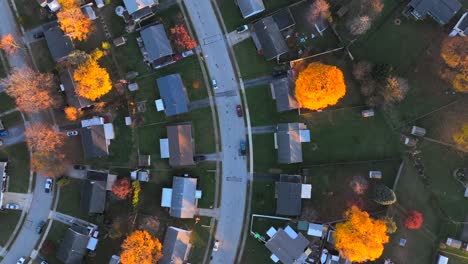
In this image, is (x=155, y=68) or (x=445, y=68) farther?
(x=155, y=68)

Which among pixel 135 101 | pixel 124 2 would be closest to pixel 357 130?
pixel 135 101

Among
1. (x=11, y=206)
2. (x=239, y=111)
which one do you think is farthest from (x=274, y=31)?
(x=11, y=206)

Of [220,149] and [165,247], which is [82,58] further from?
[165,247]

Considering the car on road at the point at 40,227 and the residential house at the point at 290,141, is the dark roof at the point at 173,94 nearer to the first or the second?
the residential house at the point at 290,141

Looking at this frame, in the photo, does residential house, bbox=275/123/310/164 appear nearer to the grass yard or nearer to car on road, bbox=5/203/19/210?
car on road, bbox=5/203/19/210

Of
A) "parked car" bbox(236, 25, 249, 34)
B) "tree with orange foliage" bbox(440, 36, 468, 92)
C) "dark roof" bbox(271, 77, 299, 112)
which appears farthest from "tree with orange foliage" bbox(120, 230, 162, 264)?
"tree with orange foliage" bbox(440, 36, 468, 92)

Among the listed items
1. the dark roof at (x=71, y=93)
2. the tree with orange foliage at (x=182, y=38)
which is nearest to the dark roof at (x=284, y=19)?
the tree with orange foliage at (x=182, y=38)

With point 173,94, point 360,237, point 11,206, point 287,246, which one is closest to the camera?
point 360,237

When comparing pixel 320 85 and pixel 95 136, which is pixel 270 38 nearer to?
pixel 320 85
